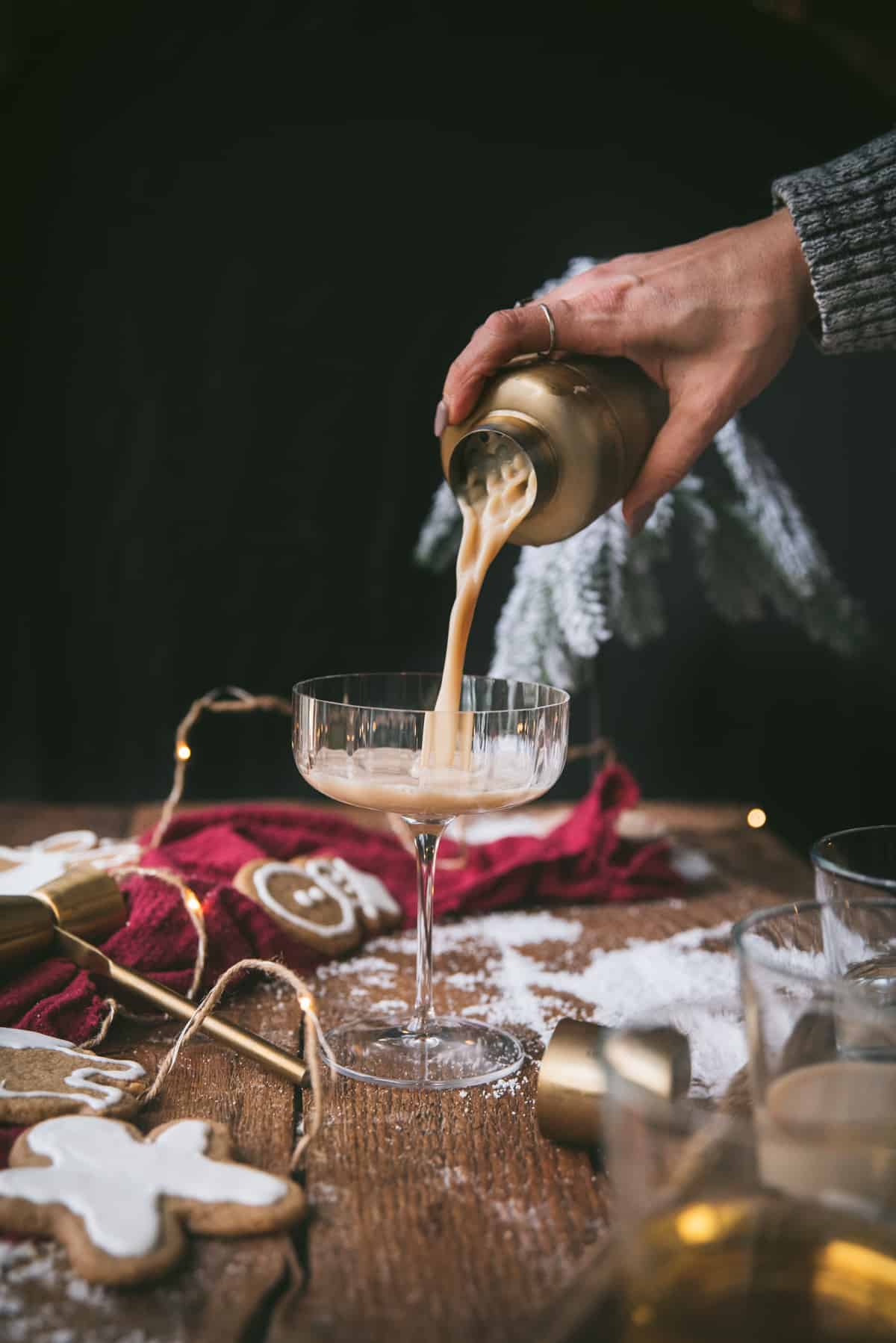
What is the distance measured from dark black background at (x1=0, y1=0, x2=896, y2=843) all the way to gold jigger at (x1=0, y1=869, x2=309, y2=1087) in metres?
1.08

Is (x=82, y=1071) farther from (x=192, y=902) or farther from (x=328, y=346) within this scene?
(x=328, y=346)

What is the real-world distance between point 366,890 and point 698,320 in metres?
0.64

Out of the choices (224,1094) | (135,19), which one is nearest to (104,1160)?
(224,1094)

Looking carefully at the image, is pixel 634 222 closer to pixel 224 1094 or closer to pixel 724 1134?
pixel 224 1094

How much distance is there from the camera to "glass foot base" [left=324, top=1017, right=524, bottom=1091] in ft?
2.78

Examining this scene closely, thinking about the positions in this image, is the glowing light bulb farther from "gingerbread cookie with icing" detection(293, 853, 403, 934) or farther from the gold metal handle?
"gingerbread cookie with icing" detection(293, 853, 403, 934)

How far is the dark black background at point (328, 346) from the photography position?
6.13ft

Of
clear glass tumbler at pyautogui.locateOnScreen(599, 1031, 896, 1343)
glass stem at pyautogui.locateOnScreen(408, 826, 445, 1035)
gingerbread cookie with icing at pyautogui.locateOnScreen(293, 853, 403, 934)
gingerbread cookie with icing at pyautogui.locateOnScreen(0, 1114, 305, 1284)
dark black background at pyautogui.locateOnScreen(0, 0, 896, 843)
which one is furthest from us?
dark black background at pyautogui.locateOnScreen(0, 0, 896, 843)

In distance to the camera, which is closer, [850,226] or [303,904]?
[850,226]

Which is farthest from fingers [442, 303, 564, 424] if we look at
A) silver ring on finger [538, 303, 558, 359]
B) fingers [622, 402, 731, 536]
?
fingers [622, 402, 731, 536]

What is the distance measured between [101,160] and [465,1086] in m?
1.66

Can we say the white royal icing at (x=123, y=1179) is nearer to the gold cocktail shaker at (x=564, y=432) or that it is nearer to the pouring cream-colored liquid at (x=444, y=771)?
the pouring cream-colored liquid at (x=444, y=771)

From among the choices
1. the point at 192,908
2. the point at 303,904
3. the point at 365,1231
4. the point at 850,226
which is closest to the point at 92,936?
the point at 192,908

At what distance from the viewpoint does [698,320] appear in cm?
103
